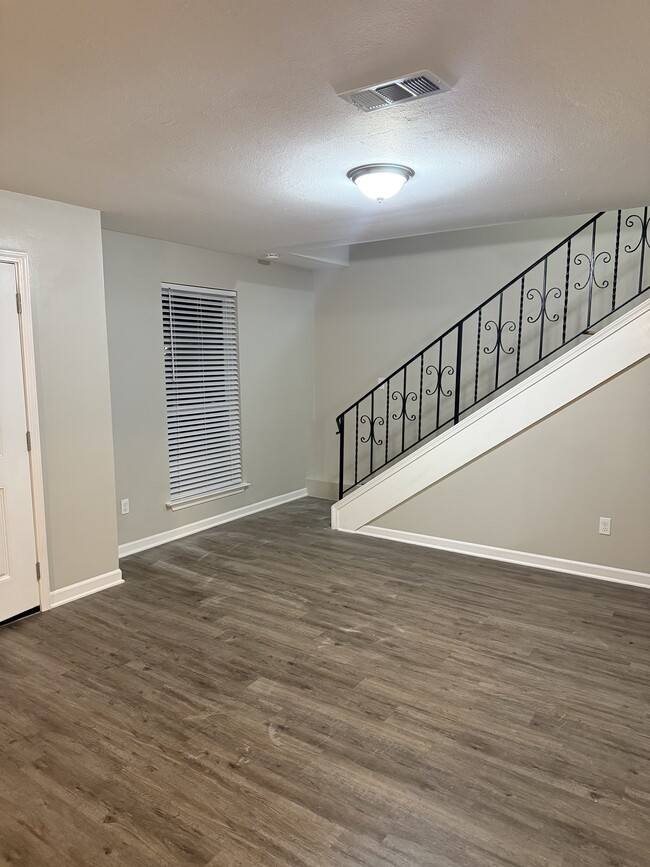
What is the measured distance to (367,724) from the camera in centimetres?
251

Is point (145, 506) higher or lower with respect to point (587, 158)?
lower

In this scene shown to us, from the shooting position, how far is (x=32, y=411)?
351 centimetres

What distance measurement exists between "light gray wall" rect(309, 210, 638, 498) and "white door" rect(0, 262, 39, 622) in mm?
3565

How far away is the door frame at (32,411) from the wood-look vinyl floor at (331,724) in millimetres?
301

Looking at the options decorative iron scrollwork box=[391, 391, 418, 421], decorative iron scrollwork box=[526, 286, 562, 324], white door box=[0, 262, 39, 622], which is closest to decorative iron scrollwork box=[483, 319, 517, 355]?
decorative iron scrollwork box=[526, 286, 562, 324]

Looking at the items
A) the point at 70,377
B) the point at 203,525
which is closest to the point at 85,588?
the point at 70,377

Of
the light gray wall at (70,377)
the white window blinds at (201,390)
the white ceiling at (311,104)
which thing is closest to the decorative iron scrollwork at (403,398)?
the white window blinds at (201,390)

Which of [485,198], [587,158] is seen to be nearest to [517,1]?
[587,158]

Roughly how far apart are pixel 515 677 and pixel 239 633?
1.53 metres

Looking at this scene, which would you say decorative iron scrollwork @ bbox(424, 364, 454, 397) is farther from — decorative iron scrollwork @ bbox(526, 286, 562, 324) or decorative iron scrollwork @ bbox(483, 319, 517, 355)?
decorative iron scrollwork @ bbox(526, 286, 562, 324)

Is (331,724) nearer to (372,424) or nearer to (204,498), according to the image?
(204,498)

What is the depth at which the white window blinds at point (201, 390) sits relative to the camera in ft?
16.5

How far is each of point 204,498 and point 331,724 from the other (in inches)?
125

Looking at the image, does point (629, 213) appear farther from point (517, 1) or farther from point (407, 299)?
point (517, 1)
